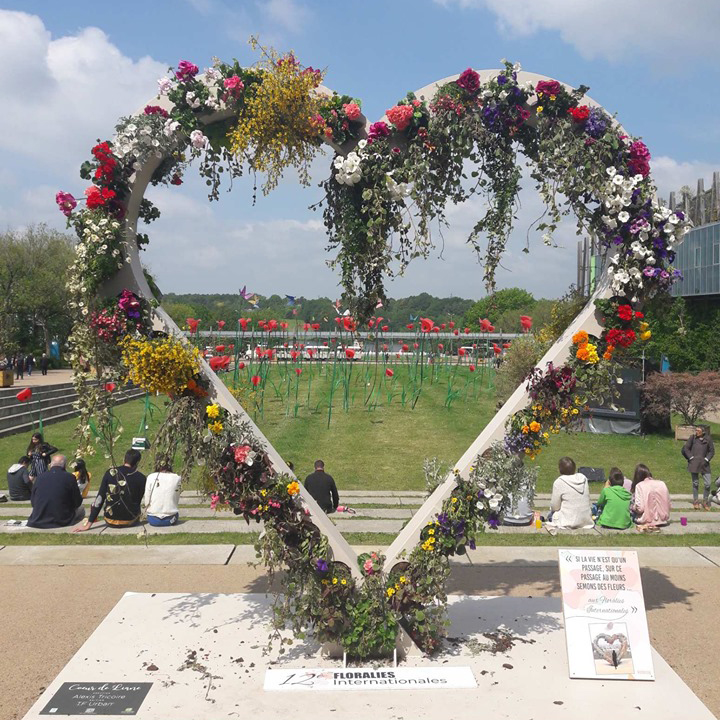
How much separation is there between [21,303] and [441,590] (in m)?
40.5

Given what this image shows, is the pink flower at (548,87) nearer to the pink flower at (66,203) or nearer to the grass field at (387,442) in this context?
the pink flower at (66,203)

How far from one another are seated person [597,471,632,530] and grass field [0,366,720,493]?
4.16 meters

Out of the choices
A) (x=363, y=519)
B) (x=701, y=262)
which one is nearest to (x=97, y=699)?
(x=363, y=519)

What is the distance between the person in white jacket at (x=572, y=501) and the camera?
10.1 metres

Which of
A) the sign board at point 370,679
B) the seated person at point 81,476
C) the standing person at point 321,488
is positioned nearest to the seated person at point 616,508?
the standing person at point 321,488

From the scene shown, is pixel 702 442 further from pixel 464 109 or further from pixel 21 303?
pixel 21 303

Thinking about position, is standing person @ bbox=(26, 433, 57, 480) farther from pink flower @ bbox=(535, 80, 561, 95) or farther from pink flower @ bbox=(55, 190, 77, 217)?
pink flower @ bbox=(535, 80, 561, 95)

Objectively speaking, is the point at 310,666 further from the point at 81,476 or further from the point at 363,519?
the point at 81,476

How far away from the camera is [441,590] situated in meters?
6.13

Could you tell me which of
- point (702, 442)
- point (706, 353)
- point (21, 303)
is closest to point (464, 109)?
point (702, 442)

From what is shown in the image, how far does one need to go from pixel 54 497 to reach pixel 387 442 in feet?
35.9

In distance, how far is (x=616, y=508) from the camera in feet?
34.0

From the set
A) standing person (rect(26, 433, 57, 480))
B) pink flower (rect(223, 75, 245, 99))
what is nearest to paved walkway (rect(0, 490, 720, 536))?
standing person (rect(26, 433, 57, 480))

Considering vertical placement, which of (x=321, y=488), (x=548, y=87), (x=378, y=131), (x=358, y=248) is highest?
(x=548, y=87)
